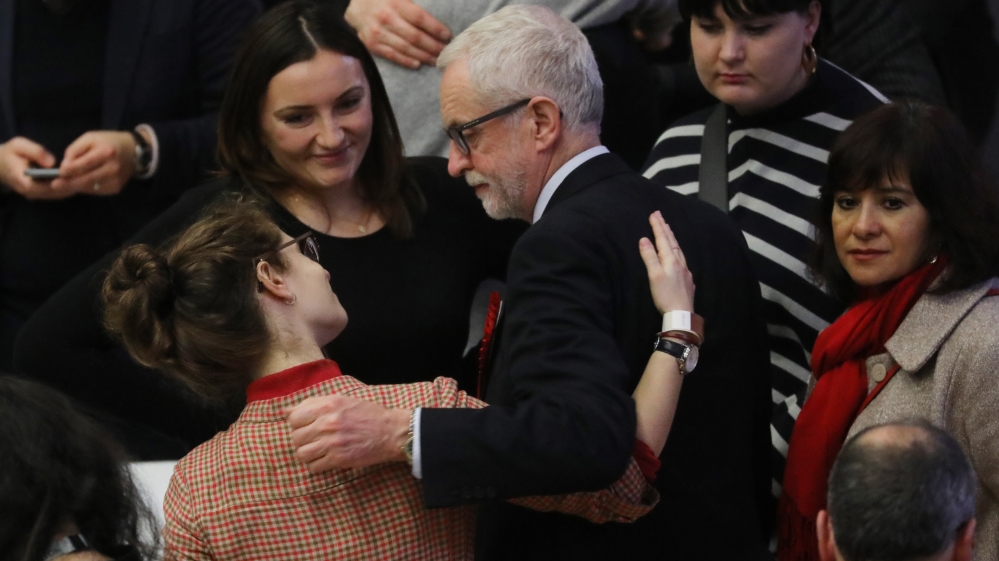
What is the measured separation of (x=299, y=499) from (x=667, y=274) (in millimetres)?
678

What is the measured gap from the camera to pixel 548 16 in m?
2.30

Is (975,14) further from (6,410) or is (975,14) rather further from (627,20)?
(6,410)

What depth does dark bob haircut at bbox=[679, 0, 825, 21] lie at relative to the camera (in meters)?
2.62

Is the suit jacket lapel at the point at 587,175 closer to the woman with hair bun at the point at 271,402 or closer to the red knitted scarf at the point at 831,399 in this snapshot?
Result: the woman with hair bun at the point at 271,402

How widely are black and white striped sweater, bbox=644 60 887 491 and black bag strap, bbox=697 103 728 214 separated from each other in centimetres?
2

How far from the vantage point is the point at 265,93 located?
107 inches

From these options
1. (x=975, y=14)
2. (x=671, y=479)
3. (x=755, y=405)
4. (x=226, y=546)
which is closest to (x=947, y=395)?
(x=755, y=405)

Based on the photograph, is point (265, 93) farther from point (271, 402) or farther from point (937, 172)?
point (937, 172)

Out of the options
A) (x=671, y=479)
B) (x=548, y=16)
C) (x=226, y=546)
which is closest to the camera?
(x=226, y=546)

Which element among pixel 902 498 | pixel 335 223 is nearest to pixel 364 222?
pixel 335 223

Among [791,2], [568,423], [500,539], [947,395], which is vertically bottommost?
[500,539]

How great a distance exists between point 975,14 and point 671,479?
78.7 inches

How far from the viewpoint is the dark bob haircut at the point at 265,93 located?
8.87ft

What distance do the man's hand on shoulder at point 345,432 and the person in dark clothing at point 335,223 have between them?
0.81 m
